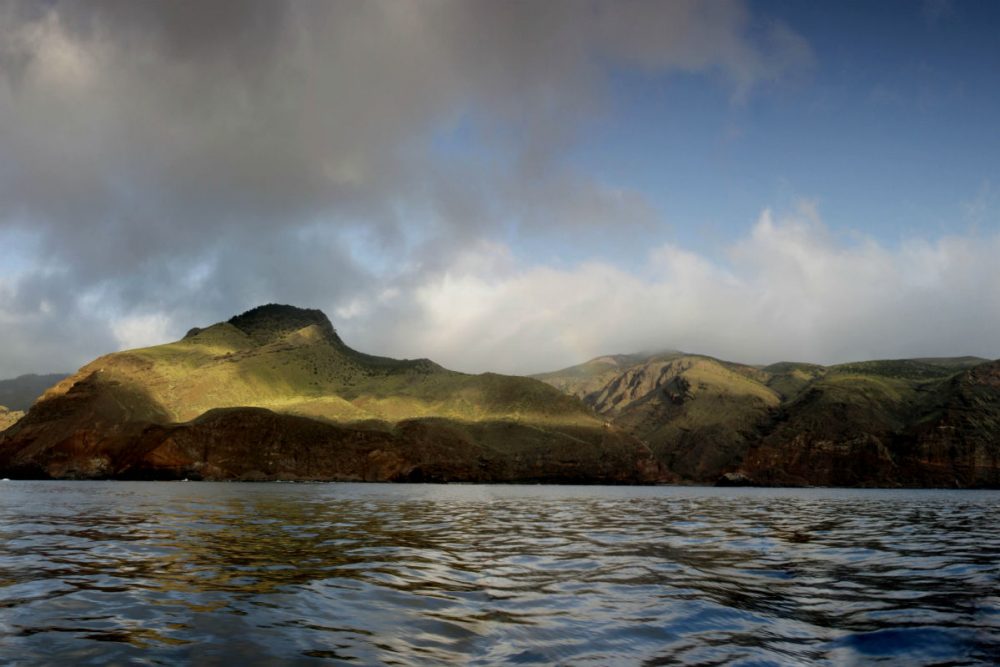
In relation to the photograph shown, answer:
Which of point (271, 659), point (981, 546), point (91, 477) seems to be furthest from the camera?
point (91, 477)

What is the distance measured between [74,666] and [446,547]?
16633 mm

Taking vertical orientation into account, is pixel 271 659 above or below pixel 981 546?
above

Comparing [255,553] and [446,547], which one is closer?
[255,553]

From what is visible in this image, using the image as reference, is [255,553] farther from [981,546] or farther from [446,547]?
[981,546]

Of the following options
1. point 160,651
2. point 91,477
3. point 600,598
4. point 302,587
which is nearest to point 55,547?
point 302,587

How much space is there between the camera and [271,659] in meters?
9.06

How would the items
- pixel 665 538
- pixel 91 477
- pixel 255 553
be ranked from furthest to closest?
pixel 91 477 → pixel 665 538 → pixel 255 553

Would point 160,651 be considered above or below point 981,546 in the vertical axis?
above

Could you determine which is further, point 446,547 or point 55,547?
point 446,547

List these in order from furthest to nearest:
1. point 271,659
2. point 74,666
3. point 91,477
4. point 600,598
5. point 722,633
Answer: point 91,477
point 600,598
point 722,633
point 271,659
point 74,666

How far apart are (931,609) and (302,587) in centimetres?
1316

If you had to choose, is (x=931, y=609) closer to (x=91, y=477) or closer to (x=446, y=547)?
(x=446, y=547)

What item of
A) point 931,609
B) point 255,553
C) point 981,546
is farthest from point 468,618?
point 981,546

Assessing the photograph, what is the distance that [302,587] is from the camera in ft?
48.2
